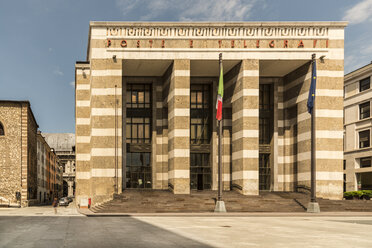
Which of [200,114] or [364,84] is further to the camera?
[364,84]

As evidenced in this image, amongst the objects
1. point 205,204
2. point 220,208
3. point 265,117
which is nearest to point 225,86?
point 265,117

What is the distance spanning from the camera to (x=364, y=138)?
59500mm

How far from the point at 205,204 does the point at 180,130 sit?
327 inches

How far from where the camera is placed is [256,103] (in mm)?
38250

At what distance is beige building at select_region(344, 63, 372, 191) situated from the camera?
192 feet

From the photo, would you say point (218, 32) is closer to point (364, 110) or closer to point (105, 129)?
point (105, 129)

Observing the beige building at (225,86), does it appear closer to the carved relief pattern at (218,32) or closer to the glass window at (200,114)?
the carved relief pattern at (218,32)

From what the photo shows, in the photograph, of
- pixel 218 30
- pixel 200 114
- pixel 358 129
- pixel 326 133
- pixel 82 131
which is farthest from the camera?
pixel 358 129

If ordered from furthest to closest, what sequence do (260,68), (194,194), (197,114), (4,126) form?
(4,126) < (197,114) < (260,68) < (194,194)

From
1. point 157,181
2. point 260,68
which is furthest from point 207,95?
point 157,181

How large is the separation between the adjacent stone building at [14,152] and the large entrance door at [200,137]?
23.1 metres

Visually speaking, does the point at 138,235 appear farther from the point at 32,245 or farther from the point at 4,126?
the point at 4,126

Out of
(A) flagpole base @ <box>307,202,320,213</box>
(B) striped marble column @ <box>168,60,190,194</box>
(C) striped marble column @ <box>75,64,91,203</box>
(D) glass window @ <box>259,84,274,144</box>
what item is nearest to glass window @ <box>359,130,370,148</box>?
(D) glass window @ <box>259,84,274,144</box>

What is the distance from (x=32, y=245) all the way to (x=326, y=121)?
32612 millimetres
